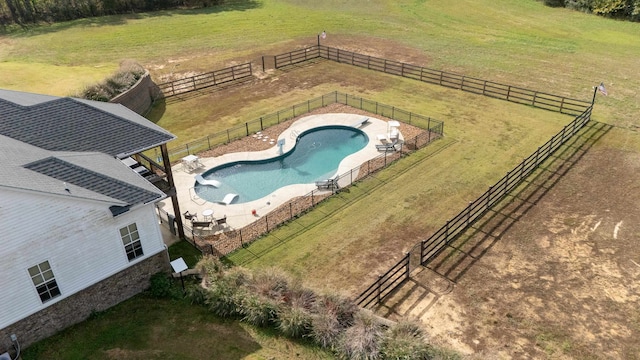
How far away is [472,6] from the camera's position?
7288cm

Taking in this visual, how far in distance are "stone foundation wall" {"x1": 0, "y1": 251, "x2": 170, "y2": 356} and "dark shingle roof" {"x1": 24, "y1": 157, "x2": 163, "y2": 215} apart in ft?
10.7

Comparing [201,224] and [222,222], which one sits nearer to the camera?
[201,224]

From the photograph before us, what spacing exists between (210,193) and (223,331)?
11.2 metres

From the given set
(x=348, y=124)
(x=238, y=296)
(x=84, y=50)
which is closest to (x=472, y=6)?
(x=348, y=124)

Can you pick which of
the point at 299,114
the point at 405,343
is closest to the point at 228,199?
the point at 299,114

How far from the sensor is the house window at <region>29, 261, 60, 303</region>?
1548 centimetres

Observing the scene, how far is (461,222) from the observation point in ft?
76.7

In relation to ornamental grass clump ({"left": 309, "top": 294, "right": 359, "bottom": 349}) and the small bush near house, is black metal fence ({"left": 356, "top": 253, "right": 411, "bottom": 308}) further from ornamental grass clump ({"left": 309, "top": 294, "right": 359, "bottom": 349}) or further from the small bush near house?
the small bush near house

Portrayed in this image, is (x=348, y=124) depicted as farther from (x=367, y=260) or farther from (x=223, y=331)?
(x=223, y=331)

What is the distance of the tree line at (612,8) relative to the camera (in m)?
62.8

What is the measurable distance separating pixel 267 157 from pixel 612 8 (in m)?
62.5

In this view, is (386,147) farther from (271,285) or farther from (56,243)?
(56,243)

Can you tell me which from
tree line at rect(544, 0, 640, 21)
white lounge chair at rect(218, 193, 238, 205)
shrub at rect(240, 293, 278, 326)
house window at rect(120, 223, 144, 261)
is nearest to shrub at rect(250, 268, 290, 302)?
shrub at rect(240, 293, 278, 326)

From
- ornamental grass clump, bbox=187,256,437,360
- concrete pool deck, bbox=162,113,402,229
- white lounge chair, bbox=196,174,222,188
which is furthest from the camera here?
white lounge chair, bbox=196,174,222,188
